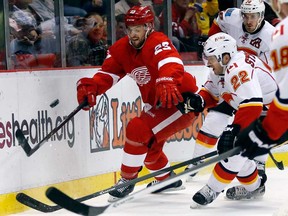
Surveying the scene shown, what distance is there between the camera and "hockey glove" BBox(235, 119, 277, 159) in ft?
14.1

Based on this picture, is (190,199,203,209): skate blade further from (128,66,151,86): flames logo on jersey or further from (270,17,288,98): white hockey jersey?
(270,17,288,98): white hockey jersey

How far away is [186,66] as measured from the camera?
794cm

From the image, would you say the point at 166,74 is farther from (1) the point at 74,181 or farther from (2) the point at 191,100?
(1) the point at 74,181

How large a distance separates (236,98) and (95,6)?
5.39ft

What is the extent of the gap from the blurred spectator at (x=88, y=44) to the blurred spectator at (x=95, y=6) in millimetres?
35

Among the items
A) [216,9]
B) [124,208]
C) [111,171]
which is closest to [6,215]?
[124,208]

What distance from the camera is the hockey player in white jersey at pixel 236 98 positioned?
5.99 meters

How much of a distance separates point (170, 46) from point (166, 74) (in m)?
0.31

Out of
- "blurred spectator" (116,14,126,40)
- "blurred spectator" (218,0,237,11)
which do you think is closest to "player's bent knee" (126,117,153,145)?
"blurred spectator" (116,14,126,40)

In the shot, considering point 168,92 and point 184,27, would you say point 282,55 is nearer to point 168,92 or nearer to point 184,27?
point 168,92

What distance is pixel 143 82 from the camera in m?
6.58

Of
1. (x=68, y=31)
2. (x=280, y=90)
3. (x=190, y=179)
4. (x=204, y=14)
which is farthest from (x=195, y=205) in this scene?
(x=204, y=14)

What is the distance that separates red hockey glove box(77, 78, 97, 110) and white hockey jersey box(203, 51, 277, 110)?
2.46ft

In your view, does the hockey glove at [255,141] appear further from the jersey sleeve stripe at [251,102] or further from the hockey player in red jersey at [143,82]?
the hockey player in red jersey at [143,82]
